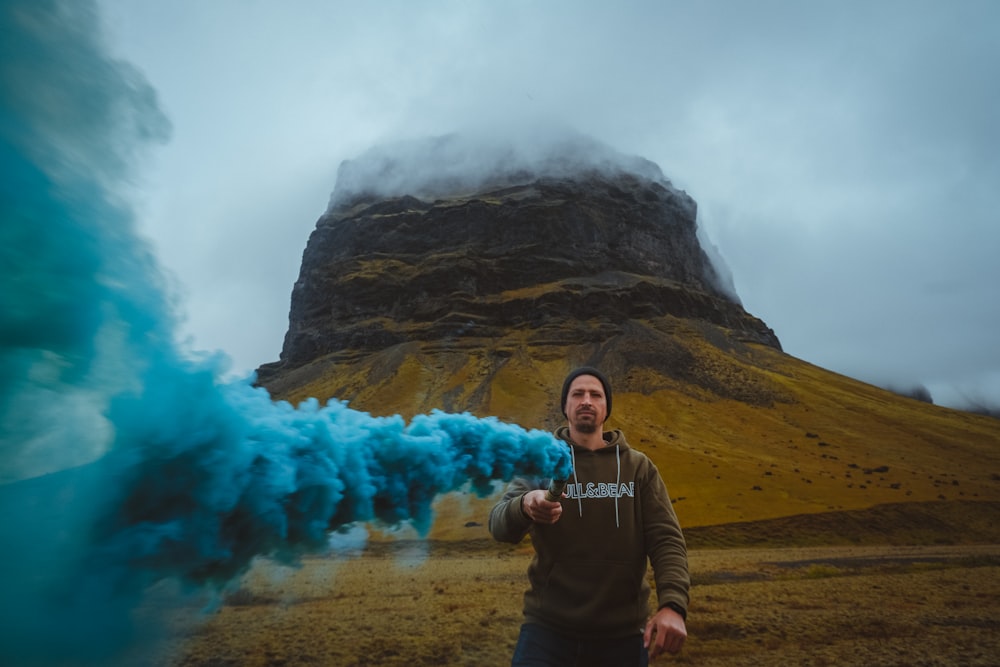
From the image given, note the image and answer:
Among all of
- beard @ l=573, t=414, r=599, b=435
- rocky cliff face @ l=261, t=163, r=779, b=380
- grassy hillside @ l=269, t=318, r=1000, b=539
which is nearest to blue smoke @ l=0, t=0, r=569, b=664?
beard @ l=573, t=414, r=599, b=435

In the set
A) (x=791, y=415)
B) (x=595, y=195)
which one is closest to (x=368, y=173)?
(x=595, y=195)

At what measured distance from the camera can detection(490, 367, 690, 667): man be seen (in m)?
3.61

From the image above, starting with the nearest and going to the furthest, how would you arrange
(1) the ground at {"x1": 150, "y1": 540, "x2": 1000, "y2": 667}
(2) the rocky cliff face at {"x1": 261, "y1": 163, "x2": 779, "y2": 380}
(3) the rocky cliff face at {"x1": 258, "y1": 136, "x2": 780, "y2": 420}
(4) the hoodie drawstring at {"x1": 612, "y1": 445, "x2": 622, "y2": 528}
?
(4) the hoodie drawstring at {"x1": 612, "y1": 445, "x2": 622, "y2": 528} < (1) the ground at {"x1": 150, "y1": 540, "x2": 1000, "y2": 667} < (3) the rocky cliff face at {"x1": 258, "y1": 136, "x2": 780, "y2": 420} < (2) the rocky cliff face at {"x1": 261, "y1": 163, "x2": 779, "y2": 380}

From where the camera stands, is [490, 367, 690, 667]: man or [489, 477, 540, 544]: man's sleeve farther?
[489, 477, 540, 544]: man's sleeve

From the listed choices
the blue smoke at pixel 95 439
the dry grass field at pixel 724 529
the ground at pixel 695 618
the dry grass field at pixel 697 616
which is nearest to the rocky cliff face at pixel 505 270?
the dry grass field at pixel 724 529

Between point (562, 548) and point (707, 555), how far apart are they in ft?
115

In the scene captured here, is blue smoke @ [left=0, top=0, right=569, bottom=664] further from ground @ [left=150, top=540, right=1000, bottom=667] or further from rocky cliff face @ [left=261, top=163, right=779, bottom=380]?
rocky cliff face @ [left=261, top=163, right=779, bottom=380]

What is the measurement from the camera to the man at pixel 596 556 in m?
3.61

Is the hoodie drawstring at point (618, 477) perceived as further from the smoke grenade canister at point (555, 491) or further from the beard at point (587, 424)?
the smoke grenade canister at point (555, 491)

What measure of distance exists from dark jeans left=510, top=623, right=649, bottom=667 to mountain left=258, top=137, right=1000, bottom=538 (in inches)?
1562

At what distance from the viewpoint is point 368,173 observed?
483ft

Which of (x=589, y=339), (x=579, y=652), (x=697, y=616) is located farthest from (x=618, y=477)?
(x=589, y=339)

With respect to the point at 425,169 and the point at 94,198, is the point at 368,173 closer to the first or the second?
the point at 425,169

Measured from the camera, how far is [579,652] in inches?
144
